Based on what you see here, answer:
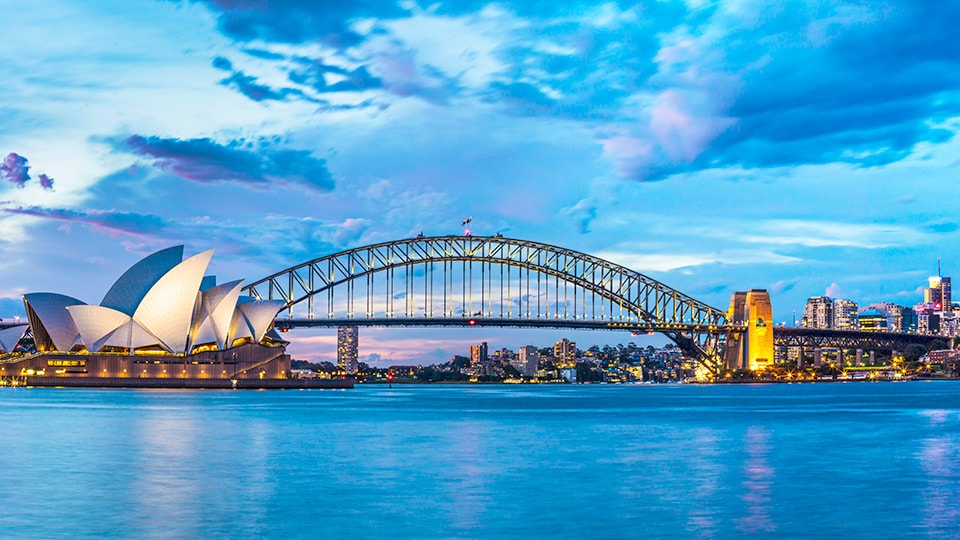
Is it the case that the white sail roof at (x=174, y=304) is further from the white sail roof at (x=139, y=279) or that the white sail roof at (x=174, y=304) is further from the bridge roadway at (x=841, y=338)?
the bridge roadway at (x=841, y=338)

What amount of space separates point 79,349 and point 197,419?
50.9 metres

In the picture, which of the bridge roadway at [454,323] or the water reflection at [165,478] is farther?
the bridge roadway at [454,323]

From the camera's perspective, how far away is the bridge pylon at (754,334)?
122 m

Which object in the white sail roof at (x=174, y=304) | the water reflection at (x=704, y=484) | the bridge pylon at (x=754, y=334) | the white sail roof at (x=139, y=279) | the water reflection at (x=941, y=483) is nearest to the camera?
the water reflection at (x=704, y=484)

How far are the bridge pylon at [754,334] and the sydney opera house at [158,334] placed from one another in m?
49.4

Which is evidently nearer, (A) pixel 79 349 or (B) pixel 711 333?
(A) pixel 79 349

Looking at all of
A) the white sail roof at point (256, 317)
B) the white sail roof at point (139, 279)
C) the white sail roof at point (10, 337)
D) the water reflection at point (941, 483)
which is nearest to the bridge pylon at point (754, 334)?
the white sail roof at point (256, 317)

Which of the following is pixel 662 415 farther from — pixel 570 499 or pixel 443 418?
pixel 570 499

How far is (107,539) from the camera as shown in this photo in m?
18.2

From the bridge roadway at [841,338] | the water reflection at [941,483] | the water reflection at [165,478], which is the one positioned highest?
the bridge roadway at [841,338]

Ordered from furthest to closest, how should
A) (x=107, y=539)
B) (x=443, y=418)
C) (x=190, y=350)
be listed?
(x=190, y=350)
(x=443, y=418)
(x=107, y=539)

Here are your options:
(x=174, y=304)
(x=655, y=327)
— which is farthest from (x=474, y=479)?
(x=655, y=327)

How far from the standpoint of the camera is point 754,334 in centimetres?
12169

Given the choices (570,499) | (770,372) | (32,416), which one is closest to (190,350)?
(32,416)
